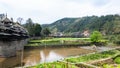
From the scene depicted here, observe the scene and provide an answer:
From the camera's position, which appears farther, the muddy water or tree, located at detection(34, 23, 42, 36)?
tree, located at detection(34, 23, 42, 36)

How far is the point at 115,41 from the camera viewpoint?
53281 millimetres

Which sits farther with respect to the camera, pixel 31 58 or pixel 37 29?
pixel 37 29

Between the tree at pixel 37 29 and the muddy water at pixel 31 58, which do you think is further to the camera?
the tree at pixel 37 29

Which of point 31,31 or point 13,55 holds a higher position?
point 31,31

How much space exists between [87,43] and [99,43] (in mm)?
3178

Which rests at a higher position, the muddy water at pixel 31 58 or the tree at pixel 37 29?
the tree at pixel 37 29

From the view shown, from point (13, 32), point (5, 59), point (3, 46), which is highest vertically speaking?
point (13, 32)

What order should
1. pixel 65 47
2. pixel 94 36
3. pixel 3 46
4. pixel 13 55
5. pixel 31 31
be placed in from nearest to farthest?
pixel 3 46
pixel 13 55
pixel 65 47
pixel 94 36
pixel 31 31

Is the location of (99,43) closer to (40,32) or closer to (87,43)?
(87,43)

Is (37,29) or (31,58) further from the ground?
(37,29)

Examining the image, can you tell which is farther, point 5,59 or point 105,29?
point 105,29

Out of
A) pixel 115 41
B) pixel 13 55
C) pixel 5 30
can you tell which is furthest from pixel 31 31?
pixel 5 30

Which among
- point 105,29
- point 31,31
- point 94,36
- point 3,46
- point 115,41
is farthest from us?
point 105,29

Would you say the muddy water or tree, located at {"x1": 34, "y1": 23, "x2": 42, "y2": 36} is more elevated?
tree, located at {"x1": 34, "y1": 23, "x2": 42, "y2": 36}
